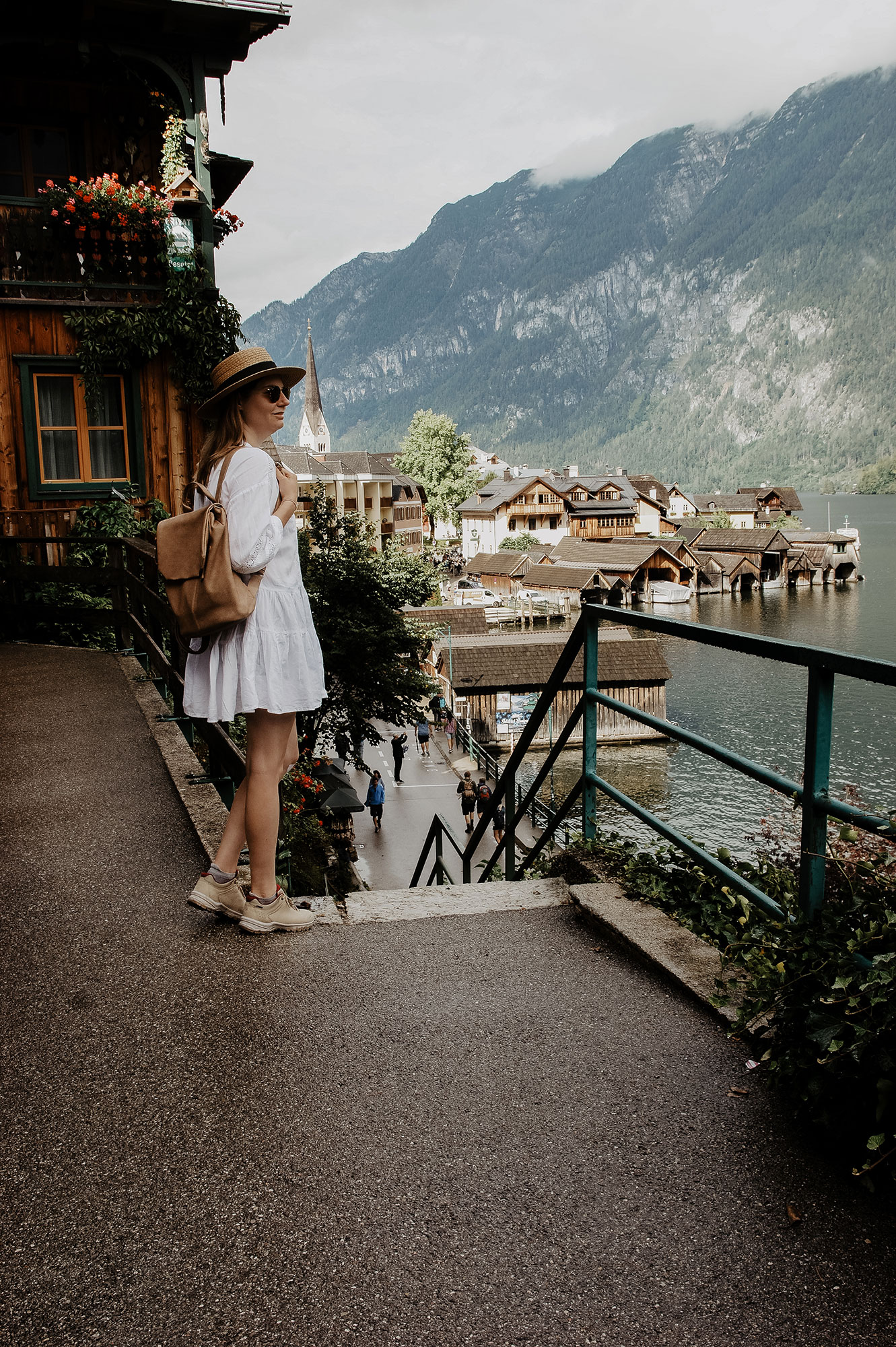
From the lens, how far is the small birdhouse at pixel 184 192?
40.6 feet

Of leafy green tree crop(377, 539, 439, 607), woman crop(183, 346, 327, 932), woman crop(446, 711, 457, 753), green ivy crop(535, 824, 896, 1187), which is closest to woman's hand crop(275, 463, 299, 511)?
woman crop(183, 346, 327, 932)

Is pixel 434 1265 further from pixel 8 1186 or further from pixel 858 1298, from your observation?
pixel 8 1186

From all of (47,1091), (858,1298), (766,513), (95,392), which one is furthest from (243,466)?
(766,513)

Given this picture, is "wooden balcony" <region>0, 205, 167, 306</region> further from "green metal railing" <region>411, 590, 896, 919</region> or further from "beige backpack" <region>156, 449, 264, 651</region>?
"beige backpack" <region>156, 449, 264, 651</region>

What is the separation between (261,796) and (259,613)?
2.05ft

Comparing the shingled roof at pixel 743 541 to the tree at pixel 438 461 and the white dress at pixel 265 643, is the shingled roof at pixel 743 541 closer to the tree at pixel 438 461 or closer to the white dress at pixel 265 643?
the tree at pixel 438 461

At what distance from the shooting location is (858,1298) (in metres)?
1.85

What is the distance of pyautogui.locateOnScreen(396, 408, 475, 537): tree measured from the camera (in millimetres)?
104875

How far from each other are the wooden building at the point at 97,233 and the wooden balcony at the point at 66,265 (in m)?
0.02

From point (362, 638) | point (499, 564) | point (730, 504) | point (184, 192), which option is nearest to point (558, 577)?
point (499, 564)

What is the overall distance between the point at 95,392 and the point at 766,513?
467ft

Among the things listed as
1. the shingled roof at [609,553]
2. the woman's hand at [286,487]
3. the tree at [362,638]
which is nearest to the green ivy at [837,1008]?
the woman's hand at [286,487]

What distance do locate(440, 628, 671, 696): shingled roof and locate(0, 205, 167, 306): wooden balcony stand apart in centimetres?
2825

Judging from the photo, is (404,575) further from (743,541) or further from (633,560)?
(743,541)
